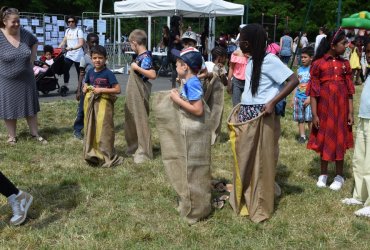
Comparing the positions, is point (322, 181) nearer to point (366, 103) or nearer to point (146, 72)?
point (366, 103)

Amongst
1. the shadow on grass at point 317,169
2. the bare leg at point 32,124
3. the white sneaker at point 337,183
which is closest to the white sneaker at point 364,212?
the white sneaker at point 337,183

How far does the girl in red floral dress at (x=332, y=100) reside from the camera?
5.15 metres

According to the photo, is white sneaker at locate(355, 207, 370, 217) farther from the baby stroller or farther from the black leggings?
the baby stroller

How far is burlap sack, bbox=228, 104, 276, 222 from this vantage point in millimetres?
4266

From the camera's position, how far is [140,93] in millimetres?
6242

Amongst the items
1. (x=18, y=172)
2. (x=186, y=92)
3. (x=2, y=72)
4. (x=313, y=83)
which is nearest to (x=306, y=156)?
(x=313, y=83)

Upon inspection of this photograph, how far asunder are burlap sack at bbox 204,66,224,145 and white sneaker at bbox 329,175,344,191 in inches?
78.0

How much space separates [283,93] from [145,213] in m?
1.67

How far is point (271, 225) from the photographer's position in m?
4.26

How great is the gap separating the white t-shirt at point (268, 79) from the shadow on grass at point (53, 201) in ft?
6.41

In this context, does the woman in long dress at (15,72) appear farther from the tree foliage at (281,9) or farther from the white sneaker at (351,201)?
the tree foliage at (281,9)

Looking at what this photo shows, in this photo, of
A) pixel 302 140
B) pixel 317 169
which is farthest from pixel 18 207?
pixel 302 140

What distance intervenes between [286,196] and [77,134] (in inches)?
149

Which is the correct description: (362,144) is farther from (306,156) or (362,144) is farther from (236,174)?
(306,156)
